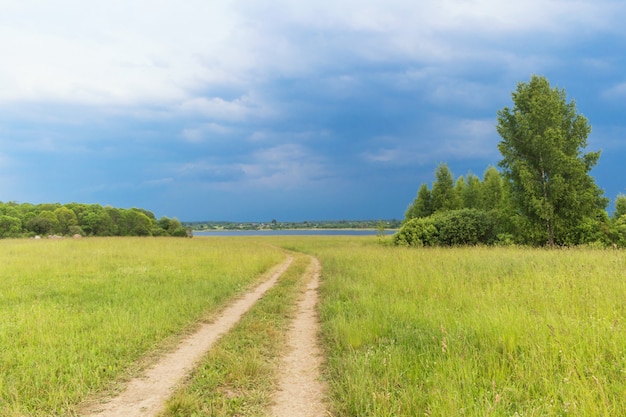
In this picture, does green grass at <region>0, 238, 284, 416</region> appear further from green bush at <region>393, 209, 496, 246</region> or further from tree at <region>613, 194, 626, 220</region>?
tree at <region>613, 194, 626, 220</region>

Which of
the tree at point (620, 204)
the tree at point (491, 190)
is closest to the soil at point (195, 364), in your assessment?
the tree at point (620, 204)

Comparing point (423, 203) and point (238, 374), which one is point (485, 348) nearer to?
point (238, 374)

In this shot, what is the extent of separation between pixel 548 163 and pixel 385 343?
26.8 meters

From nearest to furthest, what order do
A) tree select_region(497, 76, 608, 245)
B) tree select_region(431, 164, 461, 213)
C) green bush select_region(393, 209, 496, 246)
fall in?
tree select_region(497, 76, 608, 245)
green bush select_region(393, 209, 496, 246)
tree select_region(431, 164, 461, 213)

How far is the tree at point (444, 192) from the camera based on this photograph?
1686 inches

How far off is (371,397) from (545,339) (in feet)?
10.0

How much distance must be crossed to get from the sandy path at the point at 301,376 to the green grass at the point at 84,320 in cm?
290

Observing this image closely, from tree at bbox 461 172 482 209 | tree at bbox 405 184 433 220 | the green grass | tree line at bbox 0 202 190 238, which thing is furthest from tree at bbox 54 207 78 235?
tree at bbox 461 172 482 209

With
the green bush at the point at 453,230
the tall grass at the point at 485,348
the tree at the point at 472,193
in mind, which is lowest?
the tall grass at the point at 485,348

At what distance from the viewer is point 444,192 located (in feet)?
142

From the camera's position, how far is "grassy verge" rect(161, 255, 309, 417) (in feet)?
15.0

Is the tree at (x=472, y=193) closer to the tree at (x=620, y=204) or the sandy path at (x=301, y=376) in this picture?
the tree at (x=620, y=204)

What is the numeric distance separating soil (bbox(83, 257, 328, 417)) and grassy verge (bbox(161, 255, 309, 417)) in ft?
0.70

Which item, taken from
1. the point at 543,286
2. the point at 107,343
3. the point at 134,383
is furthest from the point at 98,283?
the point at 543,286
